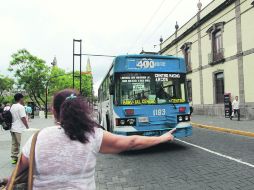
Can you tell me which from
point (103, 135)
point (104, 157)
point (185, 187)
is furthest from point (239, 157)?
point (103, 135)

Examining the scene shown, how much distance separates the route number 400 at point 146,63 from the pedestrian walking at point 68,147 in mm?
7033

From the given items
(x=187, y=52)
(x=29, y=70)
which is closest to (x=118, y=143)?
(x=187, y=52)

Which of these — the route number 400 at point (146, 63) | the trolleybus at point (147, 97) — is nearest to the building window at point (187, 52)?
the trolleybus at point (147, 97)


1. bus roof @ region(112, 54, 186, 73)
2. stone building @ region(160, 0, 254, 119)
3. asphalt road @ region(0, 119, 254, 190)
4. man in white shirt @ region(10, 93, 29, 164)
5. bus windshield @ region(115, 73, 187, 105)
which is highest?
stone building @ region(160, 0, 254, 119)

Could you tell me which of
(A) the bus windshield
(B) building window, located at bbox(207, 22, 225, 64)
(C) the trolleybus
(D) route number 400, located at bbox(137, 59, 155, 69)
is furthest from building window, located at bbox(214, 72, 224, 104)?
(D) route number 400, located at bbox(137, 59, 155, 69)

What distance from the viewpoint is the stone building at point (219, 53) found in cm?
1997

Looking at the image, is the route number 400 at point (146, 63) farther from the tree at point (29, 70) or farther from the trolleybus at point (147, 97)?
the tree at point (29, 70)

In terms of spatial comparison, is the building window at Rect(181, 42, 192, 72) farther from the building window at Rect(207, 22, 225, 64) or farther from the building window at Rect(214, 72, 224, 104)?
the building window at Rect(214, 72, 224, 104)

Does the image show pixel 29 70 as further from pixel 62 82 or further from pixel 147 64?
pixel 147 64

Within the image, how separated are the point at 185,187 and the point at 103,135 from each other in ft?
11.4

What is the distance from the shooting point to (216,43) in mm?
24609

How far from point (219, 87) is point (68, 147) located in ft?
77.8

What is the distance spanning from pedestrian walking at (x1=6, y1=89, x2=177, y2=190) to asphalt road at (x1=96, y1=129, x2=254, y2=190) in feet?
11.2

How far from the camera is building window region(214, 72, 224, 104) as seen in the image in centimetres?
2388
